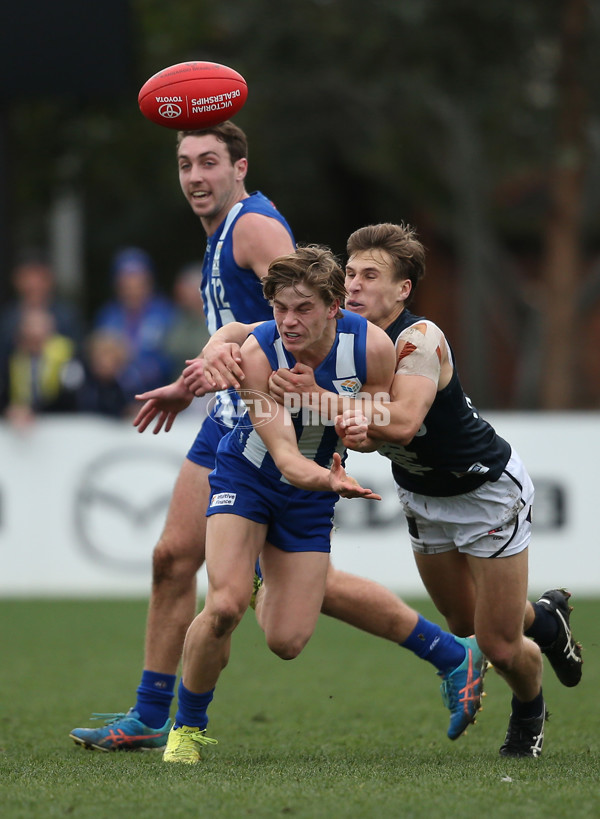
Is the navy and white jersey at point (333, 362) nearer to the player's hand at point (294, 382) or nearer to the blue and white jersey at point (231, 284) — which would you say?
the player's hand at point (294, 382)

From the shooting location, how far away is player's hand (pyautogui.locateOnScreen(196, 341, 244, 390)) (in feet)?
15.4

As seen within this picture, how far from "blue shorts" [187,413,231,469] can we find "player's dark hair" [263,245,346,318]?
37.0 inches

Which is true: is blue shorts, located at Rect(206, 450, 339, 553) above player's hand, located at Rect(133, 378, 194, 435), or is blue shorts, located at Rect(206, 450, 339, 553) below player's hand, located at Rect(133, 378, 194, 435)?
below

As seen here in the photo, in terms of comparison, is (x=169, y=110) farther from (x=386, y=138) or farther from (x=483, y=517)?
(x=386, y=138)

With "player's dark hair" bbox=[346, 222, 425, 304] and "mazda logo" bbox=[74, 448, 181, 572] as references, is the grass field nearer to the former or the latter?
"mazda logo" bbox=[74, 448, 181, 572]

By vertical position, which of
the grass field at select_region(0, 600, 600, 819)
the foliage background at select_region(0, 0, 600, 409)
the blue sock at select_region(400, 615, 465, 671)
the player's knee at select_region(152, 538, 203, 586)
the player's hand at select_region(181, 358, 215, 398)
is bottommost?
the grass field at select_region(0, 600, 600, 819)

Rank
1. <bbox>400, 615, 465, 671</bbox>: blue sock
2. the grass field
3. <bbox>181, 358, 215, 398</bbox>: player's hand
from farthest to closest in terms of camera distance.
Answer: <bbox>400, 615, 465, 671</bbox>: blue sock < <bbox>181, 358, 215, 398</bbox>: player's hand < the grass field

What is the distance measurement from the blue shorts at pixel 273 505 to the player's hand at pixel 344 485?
1.78ft

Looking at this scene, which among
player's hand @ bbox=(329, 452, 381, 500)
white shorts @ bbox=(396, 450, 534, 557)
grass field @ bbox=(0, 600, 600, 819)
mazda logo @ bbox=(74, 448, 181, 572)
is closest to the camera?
grass field @ bbox=(0, 600, 600, 819)

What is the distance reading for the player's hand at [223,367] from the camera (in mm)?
4684

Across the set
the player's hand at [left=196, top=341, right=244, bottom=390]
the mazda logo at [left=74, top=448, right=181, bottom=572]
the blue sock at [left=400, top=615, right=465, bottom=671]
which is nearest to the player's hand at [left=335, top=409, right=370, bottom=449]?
the player's hand at [left=196, top=341, right=244, bottom=390]

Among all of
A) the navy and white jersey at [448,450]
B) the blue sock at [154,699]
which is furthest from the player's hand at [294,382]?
the blue sock at [154,699]

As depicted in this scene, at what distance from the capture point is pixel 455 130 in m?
17.3

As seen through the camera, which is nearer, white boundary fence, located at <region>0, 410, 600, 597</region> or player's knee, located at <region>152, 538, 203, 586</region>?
player's knee, located at <region>152, 538, 203, 586</region>
